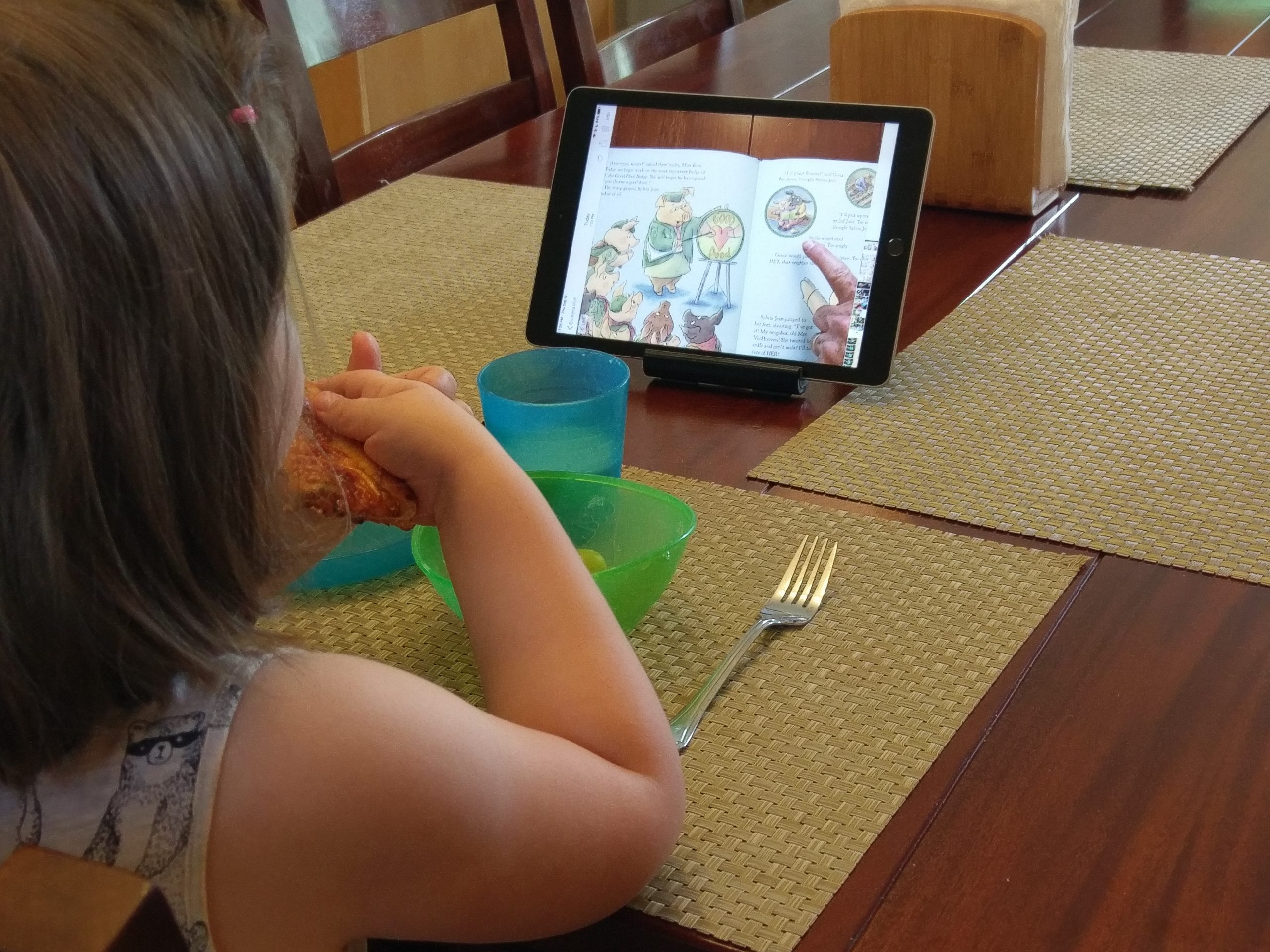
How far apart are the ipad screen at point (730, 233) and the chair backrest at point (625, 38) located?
2.62ft

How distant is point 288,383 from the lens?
612 millimetres

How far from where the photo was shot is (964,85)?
1301 millimetres

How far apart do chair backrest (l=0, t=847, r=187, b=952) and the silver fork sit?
329mm

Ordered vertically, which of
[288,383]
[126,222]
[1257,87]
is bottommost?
[1257,87]

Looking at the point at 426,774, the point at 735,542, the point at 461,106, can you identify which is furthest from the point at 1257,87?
the point at 426,774

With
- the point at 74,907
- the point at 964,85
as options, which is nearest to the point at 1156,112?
the point at 964,85

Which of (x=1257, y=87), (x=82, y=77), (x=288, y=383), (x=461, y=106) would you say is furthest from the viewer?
(x=461, y=106)

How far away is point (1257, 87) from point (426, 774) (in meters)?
1.49

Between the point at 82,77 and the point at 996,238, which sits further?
the point at 996,238

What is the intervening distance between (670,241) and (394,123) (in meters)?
0.78

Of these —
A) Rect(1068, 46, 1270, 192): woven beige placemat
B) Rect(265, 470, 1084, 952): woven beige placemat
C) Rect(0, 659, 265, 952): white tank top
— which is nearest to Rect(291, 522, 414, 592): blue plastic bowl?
Rect(265, 470, 1084, 952): woven beige placemat

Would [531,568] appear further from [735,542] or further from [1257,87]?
[1257,87]

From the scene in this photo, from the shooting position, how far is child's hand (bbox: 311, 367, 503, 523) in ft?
2.38

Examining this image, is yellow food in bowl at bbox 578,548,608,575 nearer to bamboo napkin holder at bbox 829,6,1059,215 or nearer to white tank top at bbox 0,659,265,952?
white tank top at bbox 0,659,265,952
